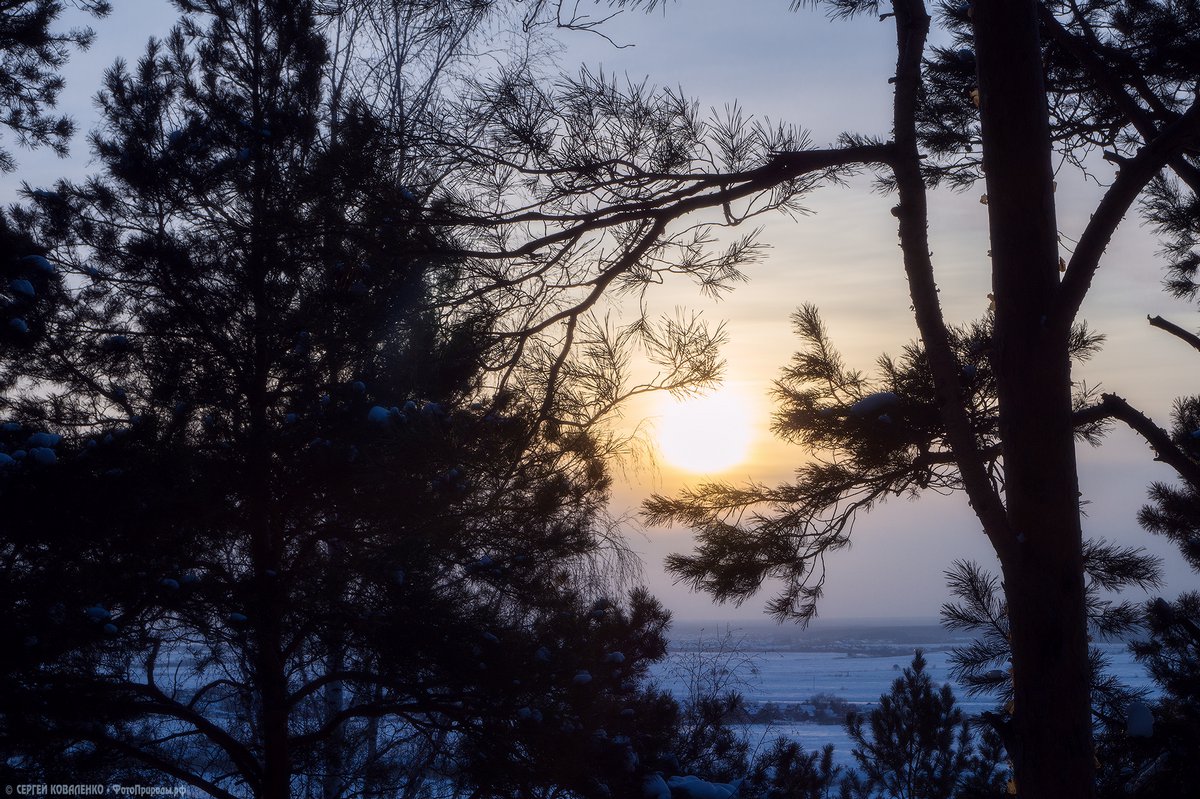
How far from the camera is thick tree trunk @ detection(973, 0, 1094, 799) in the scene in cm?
240

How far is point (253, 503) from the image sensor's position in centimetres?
579

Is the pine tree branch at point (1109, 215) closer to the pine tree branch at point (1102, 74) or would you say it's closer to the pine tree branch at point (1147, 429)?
the pine tree branch at point (1147, 429)

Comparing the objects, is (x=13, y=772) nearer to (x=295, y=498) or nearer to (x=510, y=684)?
(x=295, y=498)

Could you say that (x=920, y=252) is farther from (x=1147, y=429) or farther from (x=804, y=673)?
(x=804, y=673)

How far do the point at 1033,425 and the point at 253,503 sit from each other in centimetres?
491

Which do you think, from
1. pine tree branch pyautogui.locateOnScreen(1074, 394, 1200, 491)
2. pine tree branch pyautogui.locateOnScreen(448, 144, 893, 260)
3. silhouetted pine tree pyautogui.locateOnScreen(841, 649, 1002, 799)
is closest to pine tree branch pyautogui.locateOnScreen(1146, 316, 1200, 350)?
pine tree branch pyautogui.locateOnScreen(1074, 394, 1200, 491)

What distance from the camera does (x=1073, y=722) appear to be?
239 centimetres

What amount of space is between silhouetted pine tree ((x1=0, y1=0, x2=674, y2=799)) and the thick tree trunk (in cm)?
197

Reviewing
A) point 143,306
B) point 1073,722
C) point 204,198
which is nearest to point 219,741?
point 143,306

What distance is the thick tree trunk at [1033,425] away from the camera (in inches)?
94.7

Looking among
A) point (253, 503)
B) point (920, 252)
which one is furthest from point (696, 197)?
point (253, 503)

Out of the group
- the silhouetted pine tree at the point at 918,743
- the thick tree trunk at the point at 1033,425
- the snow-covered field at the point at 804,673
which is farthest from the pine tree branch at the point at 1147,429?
the silhouetted pine tree at the point at 918,743

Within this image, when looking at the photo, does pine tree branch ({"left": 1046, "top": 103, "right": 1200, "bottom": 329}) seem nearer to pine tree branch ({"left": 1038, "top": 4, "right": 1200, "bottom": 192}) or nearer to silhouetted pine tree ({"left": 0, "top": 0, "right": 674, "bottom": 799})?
pine tree branch ({"left": 1038, "top": 4, "right": 1200, "bottom": 192})

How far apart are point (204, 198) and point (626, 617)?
15.7 feet
